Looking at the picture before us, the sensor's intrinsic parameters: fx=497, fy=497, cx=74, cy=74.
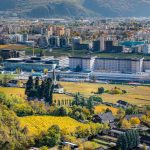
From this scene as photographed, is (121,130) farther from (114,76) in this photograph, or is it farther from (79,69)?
(79,69)

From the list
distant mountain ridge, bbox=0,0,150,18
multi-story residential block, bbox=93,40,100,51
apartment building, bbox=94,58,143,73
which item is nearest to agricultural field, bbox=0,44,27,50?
multi-story residential block, bbox=93,40,100,51

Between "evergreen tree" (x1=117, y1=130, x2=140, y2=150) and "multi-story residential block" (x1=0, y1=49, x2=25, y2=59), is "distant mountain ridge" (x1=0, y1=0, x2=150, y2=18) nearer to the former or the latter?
"multi-story residential block" (x1=0, y1=49, x2=25, y2=59)

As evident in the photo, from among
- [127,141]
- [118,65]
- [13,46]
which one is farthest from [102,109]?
[13,46]

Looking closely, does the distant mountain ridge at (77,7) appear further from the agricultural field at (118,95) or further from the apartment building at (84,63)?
the agricultural field at (118,95)

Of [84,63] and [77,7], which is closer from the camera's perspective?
[84,63]

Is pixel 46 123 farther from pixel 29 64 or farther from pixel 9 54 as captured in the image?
pixel 9 54

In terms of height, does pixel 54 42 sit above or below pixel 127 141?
above

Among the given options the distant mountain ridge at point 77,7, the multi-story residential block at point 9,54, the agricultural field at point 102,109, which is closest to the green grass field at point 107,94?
the agricultural field at point 102,109
